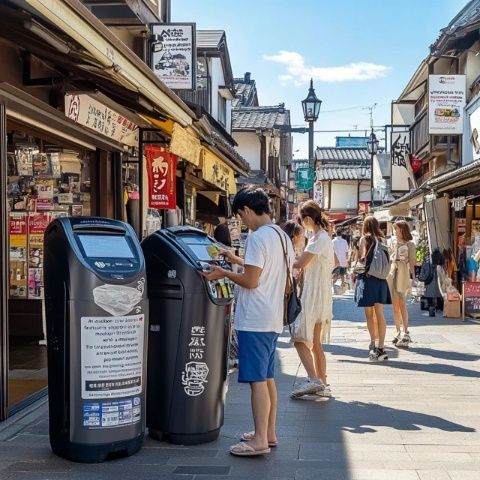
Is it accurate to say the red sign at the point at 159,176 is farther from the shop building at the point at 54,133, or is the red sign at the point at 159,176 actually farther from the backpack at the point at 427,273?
the backpack at the point at 427,273

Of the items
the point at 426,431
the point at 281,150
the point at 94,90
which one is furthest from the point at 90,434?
the point at 281,150

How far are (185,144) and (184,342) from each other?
215 inches

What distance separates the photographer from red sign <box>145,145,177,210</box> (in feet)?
36.3

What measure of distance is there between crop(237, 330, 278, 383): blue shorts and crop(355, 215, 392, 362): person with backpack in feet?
13.3

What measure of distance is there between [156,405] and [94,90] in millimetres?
3568

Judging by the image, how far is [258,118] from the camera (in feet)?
102

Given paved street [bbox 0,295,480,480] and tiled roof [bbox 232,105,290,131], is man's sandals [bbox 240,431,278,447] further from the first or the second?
tiled roof [bbox 232,105,290,131]

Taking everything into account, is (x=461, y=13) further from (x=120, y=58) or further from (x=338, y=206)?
(x=338, y=206)

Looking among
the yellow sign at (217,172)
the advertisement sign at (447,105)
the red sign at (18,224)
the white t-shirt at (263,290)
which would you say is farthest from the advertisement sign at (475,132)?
the white t-shirt at (263,290)

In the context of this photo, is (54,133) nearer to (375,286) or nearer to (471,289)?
(375,286)

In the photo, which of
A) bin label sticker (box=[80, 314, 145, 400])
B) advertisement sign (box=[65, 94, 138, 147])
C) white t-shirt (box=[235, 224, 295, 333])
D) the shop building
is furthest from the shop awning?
bin label sticker (box=[80, 314, 145, 400])

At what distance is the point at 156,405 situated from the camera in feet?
18.2

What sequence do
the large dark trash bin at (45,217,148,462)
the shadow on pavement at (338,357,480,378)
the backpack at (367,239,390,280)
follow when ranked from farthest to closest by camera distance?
the backpack at (367,239,390,280), the shadow on pavement at (338,357,480,378), the large dark trash bin at (45,217,148,462)

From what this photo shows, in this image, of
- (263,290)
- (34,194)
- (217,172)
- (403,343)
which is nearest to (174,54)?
(217,172)
